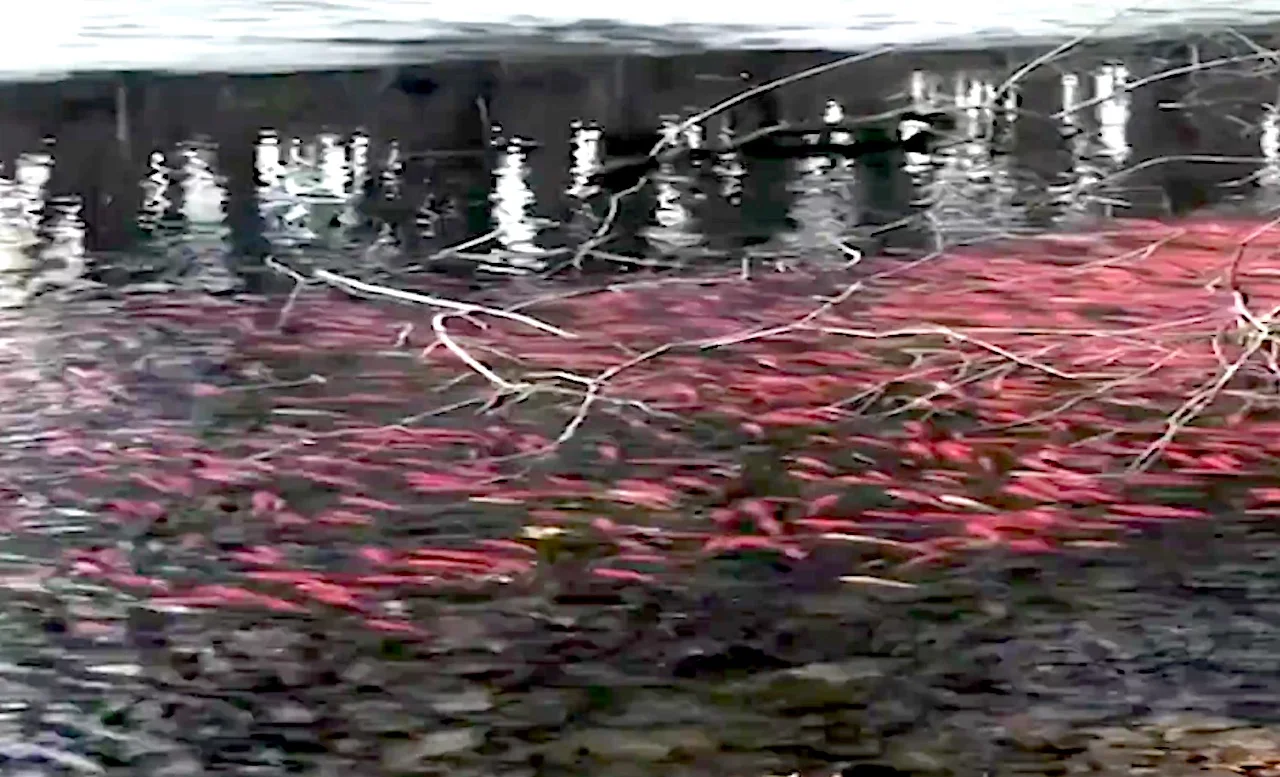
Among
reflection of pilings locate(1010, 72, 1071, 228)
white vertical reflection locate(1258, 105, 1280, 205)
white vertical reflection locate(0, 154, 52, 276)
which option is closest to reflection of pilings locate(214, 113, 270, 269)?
white vertical reflection locate(0, 154, 52, 276)

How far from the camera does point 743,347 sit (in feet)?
2.95

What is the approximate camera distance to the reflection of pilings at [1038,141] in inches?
39.0

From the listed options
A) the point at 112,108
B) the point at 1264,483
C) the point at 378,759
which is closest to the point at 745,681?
the point at 378,759

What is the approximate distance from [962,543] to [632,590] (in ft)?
A: 0.60

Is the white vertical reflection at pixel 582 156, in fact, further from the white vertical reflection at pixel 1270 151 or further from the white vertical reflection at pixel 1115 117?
the white vertical reflection at pixel 1270 151

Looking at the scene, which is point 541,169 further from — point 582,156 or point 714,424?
point 714,424

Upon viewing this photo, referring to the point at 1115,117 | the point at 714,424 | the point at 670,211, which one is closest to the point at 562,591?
the point at 714,424

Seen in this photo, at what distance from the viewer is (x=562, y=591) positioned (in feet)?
2.53

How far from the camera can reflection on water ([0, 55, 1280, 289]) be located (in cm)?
96

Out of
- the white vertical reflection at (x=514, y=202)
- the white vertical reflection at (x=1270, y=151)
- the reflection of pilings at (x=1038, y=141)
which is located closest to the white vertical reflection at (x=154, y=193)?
the white vertical reflection at (x=514, y=202)

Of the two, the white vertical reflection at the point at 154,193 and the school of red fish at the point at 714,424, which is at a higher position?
the white vertical reflection at the point at 154,193

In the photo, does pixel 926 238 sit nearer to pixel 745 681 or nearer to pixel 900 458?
pixel 900 458

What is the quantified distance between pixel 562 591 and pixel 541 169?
332 millimetres

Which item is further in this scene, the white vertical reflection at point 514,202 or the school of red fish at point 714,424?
the white vertical reflection at point 514,202
